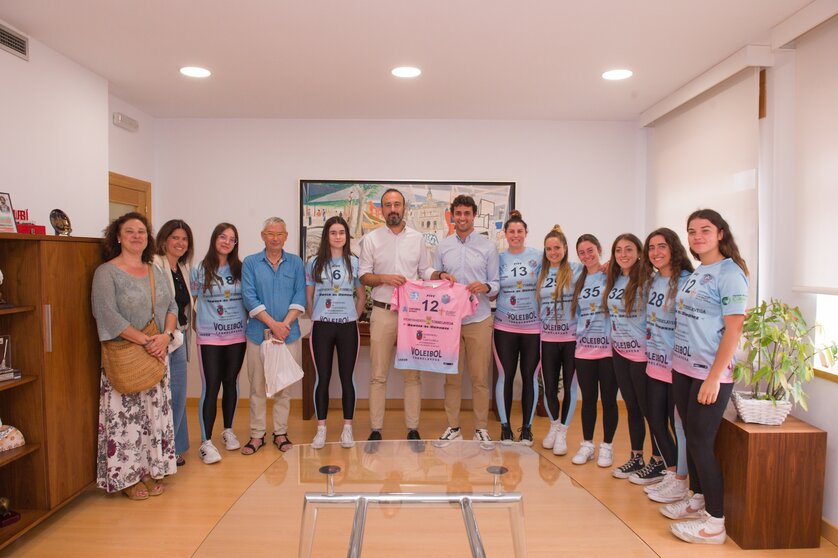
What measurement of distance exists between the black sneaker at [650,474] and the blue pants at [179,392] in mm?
2890

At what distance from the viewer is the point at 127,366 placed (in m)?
3.24

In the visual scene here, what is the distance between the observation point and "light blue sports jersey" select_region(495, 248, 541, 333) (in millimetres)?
4176

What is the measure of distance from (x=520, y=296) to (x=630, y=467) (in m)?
1.29

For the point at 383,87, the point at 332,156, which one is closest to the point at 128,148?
the point at 332,156

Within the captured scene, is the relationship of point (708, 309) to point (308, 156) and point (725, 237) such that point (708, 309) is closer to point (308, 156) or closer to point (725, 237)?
point (725, 237)

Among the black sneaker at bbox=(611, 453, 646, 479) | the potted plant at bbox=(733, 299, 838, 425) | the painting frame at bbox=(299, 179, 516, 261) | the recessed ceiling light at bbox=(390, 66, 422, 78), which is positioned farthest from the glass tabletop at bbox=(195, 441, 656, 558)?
the painting frame at bbox=(299, 179, 516, 261)

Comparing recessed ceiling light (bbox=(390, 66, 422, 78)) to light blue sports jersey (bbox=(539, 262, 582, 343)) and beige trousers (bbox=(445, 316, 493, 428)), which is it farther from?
beige trousers (bbox=(445, 316, 493, 428))

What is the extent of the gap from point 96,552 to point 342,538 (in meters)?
1.44

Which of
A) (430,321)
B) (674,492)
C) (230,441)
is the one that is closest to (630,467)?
(674,492)

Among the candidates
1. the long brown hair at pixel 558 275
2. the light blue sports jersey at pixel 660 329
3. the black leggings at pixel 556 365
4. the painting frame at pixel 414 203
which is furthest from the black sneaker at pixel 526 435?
the painting frame at pixel 414 203

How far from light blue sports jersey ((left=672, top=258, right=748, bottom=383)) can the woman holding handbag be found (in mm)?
2792

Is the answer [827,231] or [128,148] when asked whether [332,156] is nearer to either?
[128,148]

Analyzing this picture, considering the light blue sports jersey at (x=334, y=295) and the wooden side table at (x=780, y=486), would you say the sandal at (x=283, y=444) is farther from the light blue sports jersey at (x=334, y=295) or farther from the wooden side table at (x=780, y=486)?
the wooden side table at (x=780, y=486)

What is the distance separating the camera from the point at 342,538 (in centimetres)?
221
